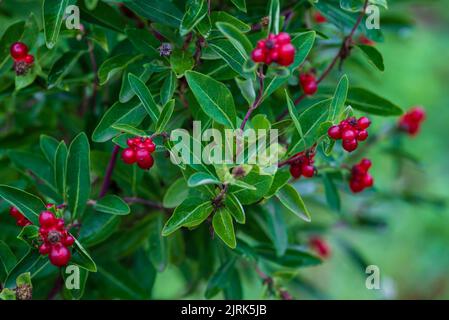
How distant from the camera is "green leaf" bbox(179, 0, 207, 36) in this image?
1.10 metres

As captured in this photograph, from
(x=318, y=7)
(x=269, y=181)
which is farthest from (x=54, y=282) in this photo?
(x=318, y=7)

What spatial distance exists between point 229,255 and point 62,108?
608 mm

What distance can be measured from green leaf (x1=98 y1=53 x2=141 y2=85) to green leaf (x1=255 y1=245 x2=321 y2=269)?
58 cm

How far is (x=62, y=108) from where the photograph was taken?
172cm

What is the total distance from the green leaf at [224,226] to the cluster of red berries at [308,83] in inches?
15.2

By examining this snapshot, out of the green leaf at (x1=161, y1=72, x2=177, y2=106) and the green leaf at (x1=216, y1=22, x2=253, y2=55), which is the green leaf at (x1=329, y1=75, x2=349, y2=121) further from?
the green leaf at (x1=161, y1=72, x2=177, y2=106)

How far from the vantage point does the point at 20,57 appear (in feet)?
4.27

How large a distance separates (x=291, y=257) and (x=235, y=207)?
478mm

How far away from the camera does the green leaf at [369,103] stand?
1.40 metres

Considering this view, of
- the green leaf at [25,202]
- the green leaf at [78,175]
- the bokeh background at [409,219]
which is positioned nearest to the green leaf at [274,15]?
the green leaf at [78,175]

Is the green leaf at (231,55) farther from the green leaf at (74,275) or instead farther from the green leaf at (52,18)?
the green leaf at (74,275)

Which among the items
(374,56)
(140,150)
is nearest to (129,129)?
(140,150)

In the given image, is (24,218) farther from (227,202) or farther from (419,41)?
(419,41)

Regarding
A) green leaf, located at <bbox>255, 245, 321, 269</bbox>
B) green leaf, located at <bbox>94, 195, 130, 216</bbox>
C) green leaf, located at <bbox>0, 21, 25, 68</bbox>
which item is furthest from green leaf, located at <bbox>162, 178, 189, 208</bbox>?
green leaf, located at <bbox>0, 21, 25, 68</bbox>
